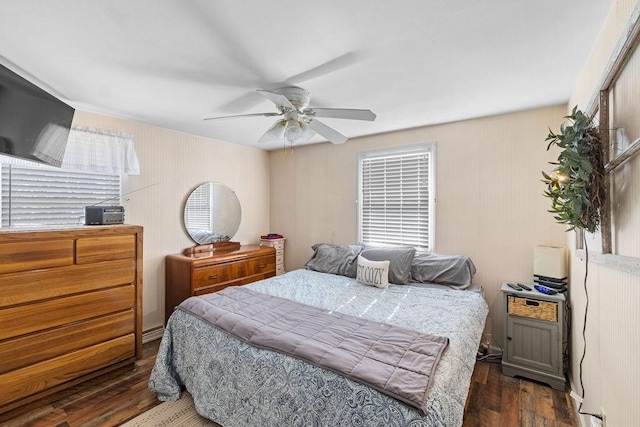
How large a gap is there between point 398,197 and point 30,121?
3435 mm

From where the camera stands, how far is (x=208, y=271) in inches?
132

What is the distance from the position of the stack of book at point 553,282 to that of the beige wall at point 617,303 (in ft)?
2.57

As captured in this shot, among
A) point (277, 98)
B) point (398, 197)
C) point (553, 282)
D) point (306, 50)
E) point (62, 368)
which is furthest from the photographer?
point (398, 197)

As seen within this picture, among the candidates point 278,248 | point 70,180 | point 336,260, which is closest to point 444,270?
point 336,260

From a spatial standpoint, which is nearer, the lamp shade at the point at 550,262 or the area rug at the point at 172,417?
the area rug at the point at 172,417

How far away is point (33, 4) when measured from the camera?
1.39 metres

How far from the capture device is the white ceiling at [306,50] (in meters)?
1.43

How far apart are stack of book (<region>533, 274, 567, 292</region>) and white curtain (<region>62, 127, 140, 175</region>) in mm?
4166

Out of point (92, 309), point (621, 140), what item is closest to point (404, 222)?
point (621, 140)

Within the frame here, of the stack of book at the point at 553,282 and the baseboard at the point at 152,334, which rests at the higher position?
the stack of book at the point at 553,282

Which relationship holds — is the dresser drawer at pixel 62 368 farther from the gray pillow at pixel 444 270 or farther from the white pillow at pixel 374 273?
Answer: the gray pillow at pixel 444 270

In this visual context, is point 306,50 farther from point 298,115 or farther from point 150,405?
Answer: point 150,405

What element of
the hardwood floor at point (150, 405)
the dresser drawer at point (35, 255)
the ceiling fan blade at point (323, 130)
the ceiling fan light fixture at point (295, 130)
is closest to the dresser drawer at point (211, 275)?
the hardwood floor at point (150, 405)

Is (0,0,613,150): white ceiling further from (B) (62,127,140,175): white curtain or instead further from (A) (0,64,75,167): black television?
(B) (62,127,140,175): white curtain
